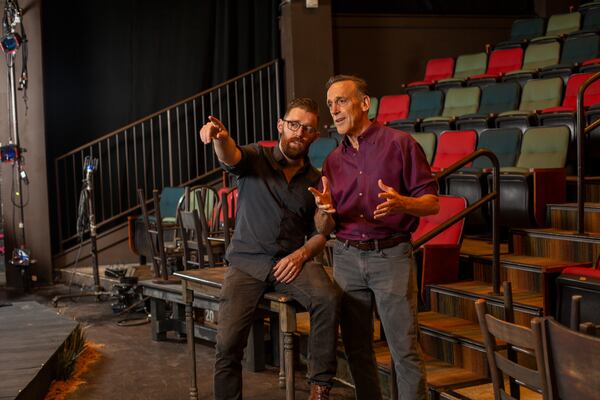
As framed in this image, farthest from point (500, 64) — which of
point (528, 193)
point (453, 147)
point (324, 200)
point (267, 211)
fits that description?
point (324, 200)

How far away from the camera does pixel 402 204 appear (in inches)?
112

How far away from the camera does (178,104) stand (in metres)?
9.27

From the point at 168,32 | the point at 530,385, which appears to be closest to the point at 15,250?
Result: the point at 168,32

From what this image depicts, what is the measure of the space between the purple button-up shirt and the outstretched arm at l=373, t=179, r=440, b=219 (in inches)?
2.7

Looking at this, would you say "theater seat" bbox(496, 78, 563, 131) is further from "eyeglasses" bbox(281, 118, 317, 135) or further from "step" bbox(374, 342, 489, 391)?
"eyeglasses" bbox(281, 118, 317, 135)

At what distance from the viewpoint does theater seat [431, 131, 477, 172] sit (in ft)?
21.1

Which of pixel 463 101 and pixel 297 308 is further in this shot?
pixel 463 101

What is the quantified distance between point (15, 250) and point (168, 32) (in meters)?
3.19

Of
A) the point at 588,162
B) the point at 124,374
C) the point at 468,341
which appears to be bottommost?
the point at 124,374

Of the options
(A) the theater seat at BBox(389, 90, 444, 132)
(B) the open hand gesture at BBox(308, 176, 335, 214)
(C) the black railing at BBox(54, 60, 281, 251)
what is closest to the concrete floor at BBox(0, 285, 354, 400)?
(B) the open hand gesture at BBox(308, 176, 335, 214)

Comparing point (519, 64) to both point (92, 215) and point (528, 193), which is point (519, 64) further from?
point (92, 215)

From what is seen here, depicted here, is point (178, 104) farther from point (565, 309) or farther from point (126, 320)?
point (565, 309)

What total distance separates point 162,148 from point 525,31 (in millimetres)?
4609

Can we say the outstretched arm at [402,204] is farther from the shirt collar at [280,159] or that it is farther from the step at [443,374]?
the step at [443,374]
